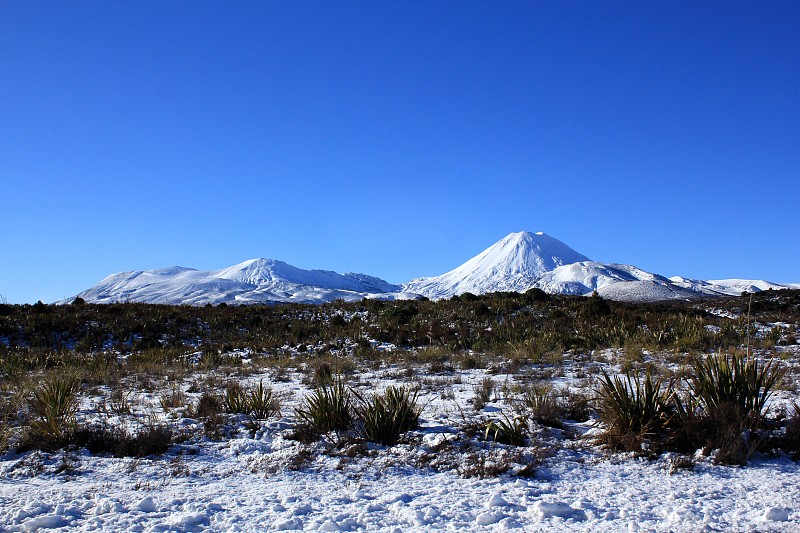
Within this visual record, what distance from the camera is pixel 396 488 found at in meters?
4.48

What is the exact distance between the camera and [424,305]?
25.6m

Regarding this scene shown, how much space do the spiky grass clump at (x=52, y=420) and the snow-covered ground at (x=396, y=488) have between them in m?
0.20

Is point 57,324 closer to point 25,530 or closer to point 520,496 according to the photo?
point 25,530

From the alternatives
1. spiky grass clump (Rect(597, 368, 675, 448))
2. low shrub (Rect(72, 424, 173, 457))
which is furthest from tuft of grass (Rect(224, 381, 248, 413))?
spiky grass clump (Rect(597, 368, 675, 448))

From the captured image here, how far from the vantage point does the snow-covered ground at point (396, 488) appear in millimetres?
3814

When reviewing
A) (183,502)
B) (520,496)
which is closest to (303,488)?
(183,502)

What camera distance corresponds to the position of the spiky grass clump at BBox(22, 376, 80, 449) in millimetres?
5500

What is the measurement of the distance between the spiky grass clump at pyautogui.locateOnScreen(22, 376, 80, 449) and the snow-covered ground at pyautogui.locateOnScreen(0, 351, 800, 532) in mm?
203

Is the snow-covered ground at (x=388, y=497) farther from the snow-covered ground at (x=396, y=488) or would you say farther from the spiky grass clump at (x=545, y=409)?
the spiky grass clump at (x=545, y=409)

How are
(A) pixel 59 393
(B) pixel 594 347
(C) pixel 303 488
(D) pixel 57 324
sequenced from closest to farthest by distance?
(C) pixel 303 488 < (A) pixel 59 393 < (B) pixel 594 347 < (D) pixel 57 324

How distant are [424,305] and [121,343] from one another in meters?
13.2

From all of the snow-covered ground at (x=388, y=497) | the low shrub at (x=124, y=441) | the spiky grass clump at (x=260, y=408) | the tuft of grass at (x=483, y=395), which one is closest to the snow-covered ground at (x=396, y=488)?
the snow-covered ground at (x=388, y=497)

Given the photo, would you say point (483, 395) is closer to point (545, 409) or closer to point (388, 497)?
point (545, 409)

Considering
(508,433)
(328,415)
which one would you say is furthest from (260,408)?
(508,433)
